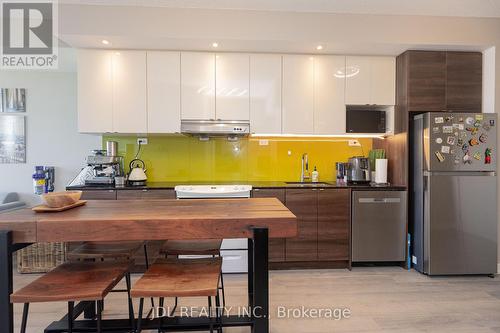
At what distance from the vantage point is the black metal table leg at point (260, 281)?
136 cm

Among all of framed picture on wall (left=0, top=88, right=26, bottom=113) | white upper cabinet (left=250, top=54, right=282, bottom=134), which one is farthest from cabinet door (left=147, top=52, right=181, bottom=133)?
framed picture on wall (left=0, top=88, right=26, bottom=113)

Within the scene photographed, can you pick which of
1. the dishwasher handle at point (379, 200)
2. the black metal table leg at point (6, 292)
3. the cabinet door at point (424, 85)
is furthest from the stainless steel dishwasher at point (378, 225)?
the black metal table leg at point (6, 292)

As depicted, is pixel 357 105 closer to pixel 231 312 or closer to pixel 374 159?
Answer: pixel 374 159

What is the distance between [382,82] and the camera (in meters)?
3.27

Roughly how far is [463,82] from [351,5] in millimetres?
1480

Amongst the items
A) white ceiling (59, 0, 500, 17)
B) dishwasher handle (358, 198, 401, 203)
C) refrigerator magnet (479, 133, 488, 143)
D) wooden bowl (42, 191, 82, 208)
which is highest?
white ceiling (59, 0, 500, 17)

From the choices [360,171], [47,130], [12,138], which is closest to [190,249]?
[360,171]

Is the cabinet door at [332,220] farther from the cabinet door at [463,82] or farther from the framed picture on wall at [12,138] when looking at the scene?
the framed picture on wall at [12,138]

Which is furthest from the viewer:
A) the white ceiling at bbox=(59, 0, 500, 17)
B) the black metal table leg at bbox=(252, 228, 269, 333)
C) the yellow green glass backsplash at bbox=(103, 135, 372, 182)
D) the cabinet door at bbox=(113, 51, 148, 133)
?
the yellow green glass backsplash at bbox=(103, 135, 372, 182)

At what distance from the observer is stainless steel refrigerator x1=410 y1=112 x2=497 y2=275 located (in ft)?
9.32

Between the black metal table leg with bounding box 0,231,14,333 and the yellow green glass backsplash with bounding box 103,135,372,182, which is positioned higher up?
the yellow green glass backsplash with bounding box 103,135,372,182

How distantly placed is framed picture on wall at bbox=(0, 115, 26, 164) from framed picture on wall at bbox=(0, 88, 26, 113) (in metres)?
0.11

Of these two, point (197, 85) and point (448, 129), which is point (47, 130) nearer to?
point (197, 85)

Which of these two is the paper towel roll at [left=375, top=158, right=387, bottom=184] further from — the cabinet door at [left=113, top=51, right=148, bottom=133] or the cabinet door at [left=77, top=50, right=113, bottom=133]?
the cabinet door at [left=77, top=50, right=113, bottom=133]
